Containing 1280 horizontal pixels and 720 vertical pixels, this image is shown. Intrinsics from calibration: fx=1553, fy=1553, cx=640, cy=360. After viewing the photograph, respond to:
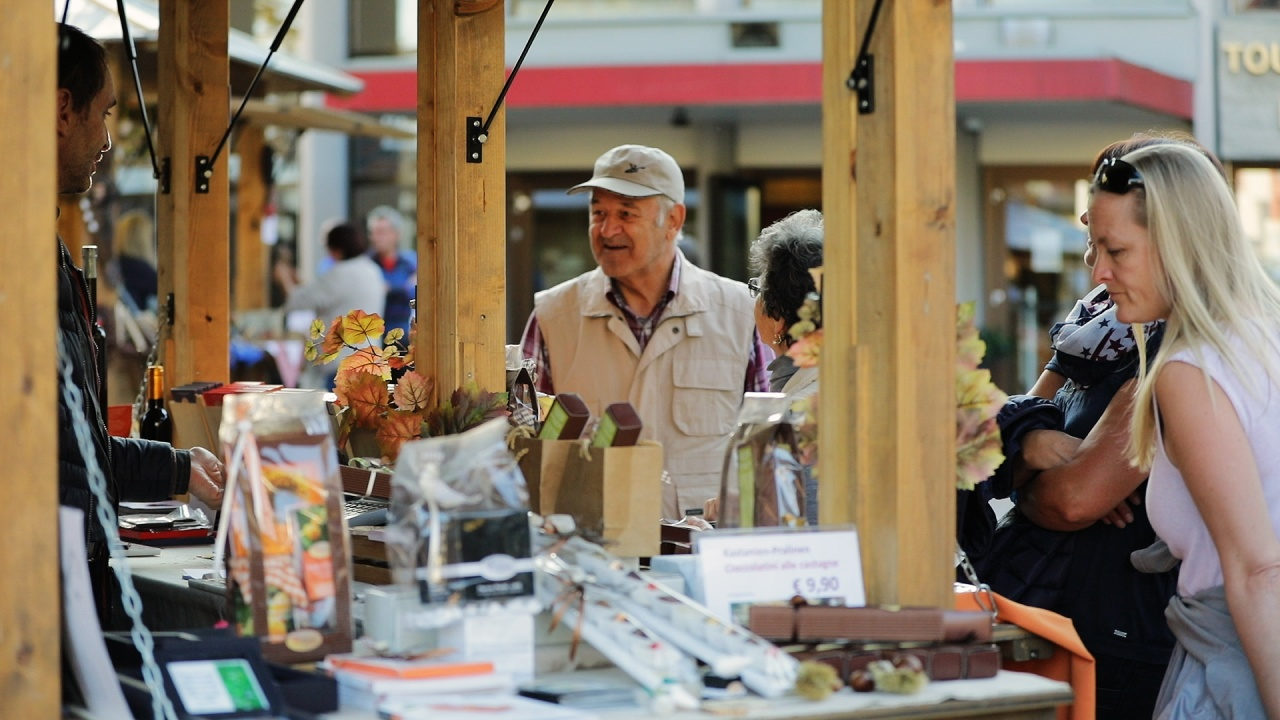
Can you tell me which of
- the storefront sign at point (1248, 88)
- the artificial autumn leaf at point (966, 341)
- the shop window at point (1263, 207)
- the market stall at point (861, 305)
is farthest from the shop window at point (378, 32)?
the artificial autumn leaf at point (966, 341)

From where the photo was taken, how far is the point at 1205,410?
91.8 inches

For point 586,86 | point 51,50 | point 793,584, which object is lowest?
point 793,584

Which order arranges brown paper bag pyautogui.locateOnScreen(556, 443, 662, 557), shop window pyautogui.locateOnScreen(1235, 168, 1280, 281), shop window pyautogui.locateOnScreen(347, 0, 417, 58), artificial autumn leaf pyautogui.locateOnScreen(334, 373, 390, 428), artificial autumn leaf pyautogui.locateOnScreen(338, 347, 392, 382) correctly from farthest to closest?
shop window pyautogui.locateOnScreen(347, 0, 417, 58) < shop window pyautogui.locateOnScreen(1235, 168, 1280, 281) < artificial autumn leaf pyautogui.locateOnScreen(338, 347, 392, 382) < artificial autumn leaf pyautogui.locateOnScreen(334, 373, 390, 428) < brown paper bag pyautogui.locateOnScreen(556, 443, 662, 557)

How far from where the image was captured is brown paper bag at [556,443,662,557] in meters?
2.38

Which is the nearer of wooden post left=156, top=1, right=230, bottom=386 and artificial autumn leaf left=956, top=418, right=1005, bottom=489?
artificial autumn leaf left=956, top=418, right=1005, bottom=489

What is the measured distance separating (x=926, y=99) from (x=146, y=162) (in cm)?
867

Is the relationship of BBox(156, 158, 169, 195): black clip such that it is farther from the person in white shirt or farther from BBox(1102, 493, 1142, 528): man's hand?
the person in white shirt

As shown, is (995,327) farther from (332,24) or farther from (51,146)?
(51,146)

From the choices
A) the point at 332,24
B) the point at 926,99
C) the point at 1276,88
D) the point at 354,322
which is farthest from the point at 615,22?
the point at 926,99

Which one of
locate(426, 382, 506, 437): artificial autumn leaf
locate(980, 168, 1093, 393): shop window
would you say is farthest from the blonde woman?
locate(980, 168, 1093, 393): shop window

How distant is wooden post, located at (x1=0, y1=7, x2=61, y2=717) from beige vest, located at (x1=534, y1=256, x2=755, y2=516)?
99.6 inches

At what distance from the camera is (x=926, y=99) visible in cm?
230

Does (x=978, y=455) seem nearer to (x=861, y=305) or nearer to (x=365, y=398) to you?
(x=861, y=305)

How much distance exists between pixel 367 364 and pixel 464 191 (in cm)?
51
